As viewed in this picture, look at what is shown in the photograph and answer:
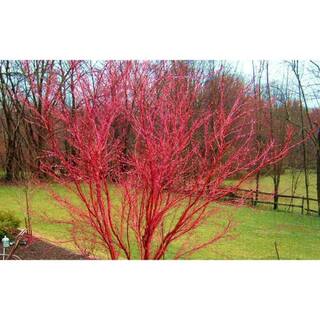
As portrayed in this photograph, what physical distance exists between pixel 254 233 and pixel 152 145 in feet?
3.56

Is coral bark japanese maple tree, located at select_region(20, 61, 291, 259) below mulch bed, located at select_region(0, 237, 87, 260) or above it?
above

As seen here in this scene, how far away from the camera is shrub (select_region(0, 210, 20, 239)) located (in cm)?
429

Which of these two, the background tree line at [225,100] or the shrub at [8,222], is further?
the shrub at [8,222]

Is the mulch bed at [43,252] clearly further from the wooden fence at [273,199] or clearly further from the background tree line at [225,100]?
the wooden fence at [273,199]

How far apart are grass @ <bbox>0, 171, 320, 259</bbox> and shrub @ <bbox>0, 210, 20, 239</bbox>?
0.65ft

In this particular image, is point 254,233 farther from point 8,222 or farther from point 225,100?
point 8,222

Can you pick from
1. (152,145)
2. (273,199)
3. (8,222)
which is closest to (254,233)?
(273,199)

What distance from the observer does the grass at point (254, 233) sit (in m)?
4.19

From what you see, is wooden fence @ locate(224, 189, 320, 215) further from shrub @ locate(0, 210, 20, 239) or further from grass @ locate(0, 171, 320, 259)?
shrub @ locate(0, 210, 20, 239)

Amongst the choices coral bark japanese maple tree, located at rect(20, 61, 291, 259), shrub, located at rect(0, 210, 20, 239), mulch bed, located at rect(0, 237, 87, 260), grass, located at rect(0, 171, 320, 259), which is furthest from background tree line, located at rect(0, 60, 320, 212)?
mulch bed, located at rect(0, 237, 87, 260)

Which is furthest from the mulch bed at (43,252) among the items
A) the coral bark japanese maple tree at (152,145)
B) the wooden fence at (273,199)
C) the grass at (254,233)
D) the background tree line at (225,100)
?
the wooden fence at (273,199)

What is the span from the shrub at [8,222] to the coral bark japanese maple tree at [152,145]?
0.42 meters
